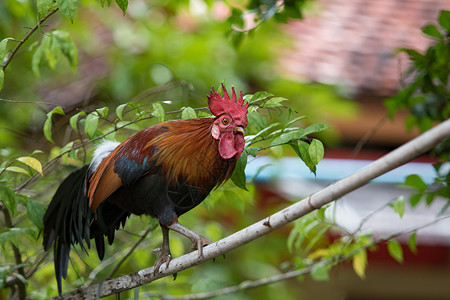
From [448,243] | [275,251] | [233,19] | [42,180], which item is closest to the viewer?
[42,180]

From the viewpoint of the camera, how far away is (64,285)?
188cm

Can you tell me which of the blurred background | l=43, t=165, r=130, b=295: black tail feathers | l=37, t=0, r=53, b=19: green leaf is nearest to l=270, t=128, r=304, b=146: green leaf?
l=43, t=165, r=130, b=295: black tail feathers

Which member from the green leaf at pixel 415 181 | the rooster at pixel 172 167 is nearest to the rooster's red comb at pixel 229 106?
the rooster at pixel 172 167

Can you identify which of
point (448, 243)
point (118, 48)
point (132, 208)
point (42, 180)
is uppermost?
point (132, 208)

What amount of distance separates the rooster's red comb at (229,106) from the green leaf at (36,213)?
0.52m

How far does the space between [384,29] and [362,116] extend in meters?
0.93

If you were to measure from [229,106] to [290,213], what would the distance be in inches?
10.7

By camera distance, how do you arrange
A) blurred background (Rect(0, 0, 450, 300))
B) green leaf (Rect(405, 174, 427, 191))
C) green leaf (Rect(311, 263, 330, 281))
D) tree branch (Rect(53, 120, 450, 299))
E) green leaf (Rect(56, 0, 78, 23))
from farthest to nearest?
1. blurred background (Rect(0, 0, 450, 300))
2. green leaf (Rect(311, 263, 330, 281))
3. green leaf (Rect(405, 174, 427, 191))
4. green leaf (Rect(56, 0, 78, 23))
5. tree branch (Rect(53, 120, 450, 299))

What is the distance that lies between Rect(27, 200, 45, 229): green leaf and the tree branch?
7.3 inches

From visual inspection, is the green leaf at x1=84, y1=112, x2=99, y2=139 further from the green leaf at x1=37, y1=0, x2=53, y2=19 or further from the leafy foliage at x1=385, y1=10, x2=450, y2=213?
the leafy foliage at x1=385, y1=10, x2=450, y2=213

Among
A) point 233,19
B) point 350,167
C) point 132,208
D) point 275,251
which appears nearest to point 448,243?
point 350,167

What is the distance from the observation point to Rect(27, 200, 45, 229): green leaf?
143 cm

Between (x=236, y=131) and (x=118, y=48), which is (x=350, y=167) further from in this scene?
(x=236, y=131)

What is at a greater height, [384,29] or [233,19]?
[233,19]
